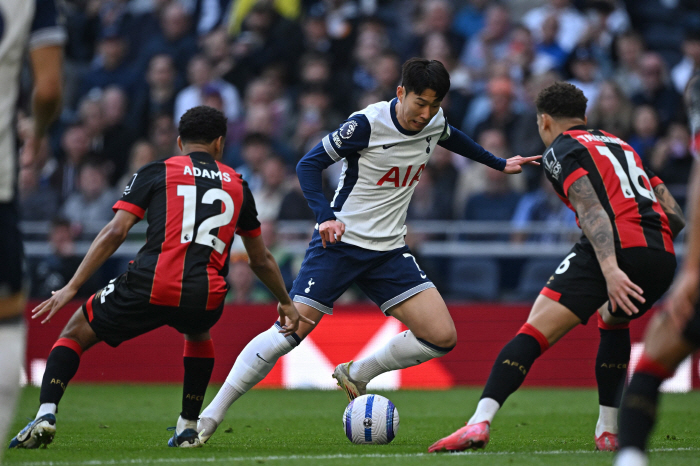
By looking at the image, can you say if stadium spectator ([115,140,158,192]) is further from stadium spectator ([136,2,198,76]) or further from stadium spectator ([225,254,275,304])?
stadium spectator ([136,2,198,76])

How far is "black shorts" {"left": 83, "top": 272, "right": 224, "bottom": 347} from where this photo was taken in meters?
5.48

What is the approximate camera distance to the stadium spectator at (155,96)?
47.9 ft

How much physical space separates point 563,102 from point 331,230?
1.71 m

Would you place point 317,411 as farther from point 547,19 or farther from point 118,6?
point 118,6

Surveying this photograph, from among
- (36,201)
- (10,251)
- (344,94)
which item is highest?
(344,94)

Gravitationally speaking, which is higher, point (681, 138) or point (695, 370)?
point (681, 138)

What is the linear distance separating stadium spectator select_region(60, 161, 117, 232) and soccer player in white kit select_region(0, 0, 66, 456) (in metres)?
9.71

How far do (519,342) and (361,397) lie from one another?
1.26 m

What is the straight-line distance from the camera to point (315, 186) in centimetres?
614

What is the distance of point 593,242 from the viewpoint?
514 cm

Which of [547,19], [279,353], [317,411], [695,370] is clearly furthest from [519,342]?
[547,19]

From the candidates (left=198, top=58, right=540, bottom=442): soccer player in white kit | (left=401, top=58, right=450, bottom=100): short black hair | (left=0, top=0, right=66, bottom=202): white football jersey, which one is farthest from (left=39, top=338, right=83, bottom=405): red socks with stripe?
(left=401, top=58, right=450, bottom=100): short black hair

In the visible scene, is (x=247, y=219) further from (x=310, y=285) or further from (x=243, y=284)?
(x=243, y=284)

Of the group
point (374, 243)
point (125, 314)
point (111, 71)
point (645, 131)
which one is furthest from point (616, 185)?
point (111, 71)
